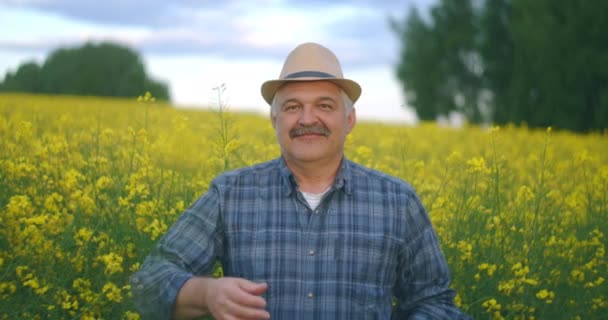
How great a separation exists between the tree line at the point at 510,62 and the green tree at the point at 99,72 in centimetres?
1339

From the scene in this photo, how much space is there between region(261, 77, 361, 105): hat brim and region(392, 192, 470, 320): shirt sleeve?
0.43 metres

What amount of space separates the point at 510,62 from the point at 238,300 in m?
22.0

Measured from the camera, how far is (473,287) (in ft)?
11.9

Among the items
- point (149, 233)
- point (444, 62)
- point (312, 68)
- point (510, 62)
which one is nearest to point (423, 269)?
point (312, 68)

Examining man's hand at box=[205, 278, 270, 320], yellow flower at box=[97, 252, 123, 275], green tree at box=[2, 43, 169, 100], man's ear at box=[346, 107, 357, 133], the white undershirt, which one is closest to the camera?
man's hand at box=[205, 278, 270, 320]

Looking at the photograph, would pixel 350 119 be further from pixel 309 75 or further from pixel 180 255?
pixel 180 255

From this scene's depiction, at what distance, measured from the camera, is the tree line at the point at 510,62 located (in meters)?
18.2

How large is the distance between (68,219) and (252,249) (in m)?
1.38

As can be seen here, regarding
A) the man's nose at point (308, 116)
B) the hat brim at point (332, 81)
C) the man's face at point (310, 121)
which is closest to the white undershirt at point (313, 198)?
the man's face at point (310, 121)

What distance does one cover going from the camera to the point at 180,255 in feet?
8.18

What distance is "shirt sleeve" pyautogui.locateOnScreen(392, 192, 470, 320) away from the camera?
8.49 feet

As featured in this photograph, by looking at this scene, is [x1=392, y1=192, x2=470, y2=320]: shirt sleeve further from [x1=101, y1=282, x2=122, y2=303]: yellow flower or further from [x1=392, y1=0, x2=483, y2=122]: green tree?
[x1=392, y1=0, x2=483, y2=122]: green tree

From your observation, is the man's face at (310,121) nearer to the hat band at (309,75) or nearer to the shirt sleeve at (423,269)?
the hat band at (309,75)

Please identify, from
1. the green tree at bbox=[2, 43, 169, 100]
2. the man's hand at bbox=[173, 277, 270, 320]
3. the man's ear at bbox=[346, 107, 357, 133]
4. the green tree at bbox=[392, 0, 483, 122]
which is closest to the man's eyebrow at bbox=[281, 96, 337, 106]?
the man's ear at bbox=[346, 107, 357, 133]
